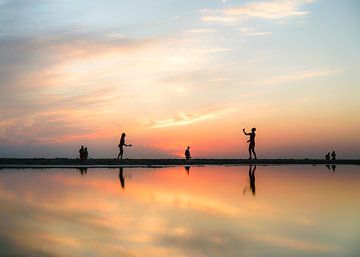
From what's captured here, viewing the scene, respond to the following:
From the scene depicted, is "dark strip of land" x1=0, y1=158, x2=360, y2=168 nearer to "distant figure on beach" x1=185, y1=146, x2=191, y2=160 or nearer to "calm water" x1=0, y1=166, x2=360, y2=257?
"distant figure on beach" x1=185, y1=146, x2=191, y2=160

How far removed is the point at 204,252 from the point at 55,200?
23.5ft

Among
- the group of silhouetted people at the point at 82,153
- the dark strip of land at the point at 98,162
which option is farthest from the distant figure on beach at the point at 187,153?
the group of silhouetted people at the point at 82,153

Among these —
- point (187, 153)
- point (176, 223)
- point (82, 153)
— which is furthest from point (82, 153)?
point (176, 223)

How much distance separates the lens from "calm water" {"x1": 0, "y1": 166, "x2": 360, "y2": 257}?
7359mm

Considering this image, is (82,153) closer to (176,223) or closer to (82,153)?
(82,153)

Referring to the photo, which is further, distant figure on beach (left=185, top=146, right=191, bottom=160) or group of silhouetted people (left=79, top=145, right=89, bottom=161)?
distant figure on beach (left=185, top=146, right=191, bottom=160)

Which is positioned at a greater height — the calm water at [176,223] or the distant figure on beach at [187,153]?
the distant figure on beach at [187,153]

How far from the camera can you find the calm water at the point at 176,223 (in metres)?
7.36

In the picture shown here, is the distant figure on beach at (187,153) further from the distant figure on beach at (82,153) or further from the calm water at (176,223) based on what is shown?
the calm water at (176,223)

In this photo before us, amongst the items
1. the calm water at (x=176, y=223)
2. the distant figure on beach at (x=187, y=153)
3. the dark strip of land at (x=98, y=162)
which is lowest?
the calm water at (x=176, y=223)

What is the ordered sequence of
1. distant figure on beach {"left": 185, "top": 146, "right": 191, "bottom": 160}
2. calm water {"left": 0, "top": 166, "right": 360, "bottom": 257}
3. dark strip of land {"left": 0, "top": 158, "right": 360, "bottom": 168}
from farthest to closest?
distant figure on beach {"left": 185, "top": 146, "right": 191, "bottom": 160} < dark strip of land {"left": 0, "top": 158, "right": 360, "bottom": 168} < calm water {"left": 0, "top": 166, "right": 360, "bottom": 257}

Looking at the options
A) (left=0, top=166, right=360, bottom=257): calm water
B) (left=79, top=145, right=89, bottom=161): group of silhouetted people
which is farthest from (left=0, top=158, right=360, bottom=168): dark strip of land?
(left=0, top=166, right=360, bottom=257): calm water

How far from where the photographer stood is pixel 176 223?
959 cm

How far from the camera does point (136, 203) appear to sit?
12625mm
